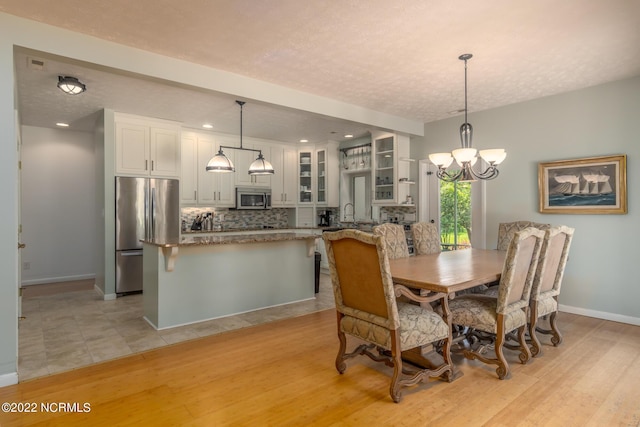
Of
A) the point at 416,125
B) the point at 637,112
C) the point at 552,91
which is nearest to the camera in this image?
the point at 637,112

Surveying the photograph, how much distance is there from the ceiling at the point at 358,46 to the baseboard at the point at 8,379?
2.36 meters

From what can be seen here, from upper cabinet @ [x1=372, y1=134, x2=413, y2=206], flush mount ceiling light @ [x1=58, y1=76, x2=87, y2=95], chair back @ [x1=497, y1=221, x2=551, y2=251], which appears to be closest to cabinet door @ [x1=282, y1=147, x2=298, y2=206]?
upper cabinet @ [x1=372, y1=134, x2=413, y2=206]

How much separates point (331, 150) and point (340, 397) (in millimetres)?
5337

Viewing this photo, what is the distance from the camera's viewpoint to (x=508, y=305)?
2684mm

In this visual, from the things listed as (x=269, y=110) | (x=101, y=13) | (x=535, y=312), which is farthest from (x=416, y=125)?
(x=101, y=13)

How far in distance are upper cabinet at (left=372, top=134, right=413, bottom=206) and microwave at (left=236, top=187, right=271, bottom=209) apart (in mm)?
2182

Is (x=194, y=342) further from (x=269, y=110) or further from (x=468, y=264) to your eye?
(x=269, y=110)

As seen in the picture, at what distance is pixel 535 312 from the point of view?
118 inches

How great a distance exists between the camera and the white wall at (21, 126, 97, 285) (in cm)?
590

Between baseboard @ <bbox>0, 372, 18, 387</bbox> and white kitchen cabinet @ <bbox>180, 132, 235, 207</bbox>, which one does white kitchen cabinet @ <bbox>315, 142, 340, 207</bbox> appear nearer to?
white kitchen cabinet @ <bbox>180, 132, 235, 207</bbox>

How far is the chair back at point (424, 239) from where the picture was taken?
408 centimetres

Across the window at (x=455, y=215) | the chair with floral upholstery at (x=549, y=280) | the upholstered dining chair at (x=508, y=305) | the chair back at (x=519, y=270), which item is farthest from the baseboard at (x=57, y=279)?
the chair with floral upholstery at (x=549, y=280)

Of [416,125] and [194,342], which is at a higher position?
[416,125]

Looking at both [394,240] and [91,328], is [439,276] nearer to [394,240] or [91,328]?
[394,240]
